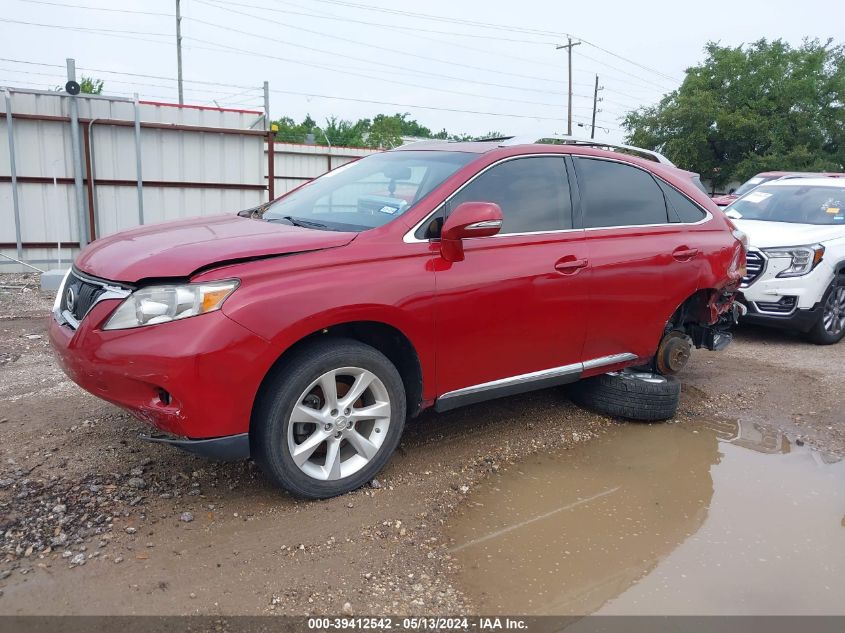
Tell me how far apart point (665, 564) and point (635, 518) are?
390 mm

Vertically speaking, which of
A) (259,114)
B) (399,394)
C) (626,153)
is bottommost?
(399,394)

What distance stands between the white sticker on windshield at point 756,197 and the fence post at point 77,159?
31.0 feet

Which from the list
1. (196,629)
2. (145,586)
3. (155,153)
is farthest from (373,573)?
(155,153)

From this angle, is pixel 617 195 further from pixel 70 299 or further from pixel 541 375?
pixel 70 299

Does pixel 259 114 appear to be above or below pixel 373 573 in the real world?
above

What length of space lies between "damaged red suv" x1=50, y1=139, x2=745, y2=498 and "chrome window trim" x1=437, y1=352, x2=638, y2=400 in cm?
1

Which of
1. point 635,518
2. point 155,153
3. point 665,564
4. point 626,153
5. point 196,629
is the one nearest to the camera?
point 196,629

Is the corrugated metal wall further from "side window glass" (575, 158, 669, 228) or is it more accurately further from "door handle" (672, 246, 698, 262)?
"door handle" (672, 246, 698, 262)

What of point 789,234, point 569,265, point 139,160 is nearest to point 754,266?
point 789,234

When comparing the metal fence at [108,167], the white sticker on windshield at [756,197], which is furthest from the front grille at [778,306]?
the metal fence at [108,167]

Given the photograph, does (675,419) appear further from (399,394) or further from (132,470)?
(132,470)

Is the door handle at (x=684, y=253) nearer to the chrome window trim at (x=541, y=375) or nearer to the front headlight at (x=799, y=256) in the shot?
the chrome window trim at (x=541, y=375)

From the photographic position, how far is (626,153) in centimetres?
501

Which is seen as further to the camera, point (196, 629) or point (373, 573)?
point (373, 573)
